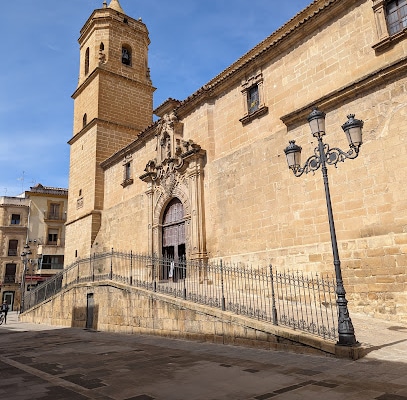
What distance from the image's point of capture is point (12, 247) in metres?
33.9

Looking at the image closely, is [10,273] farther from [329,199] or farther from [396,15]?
[396,15]

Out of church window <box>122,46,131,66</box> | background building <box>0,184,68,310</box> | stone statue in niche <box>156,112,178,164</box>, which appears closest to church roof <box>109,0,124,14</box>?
church window <box>122,46,131,66</box>

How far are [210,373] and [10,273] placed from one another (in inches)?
1340

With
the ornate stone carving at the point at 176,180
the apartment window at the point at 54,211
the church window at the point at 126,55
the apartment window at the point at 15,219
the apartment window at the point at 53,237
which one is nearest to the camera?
the ornate stone carving at the point at 176,180

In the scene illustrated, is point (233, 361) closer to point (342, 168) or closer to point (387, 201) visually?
point (387, 201)

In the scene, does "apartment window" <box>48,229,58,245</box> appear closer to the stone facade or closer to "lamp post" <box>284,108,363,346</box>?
the stone facade

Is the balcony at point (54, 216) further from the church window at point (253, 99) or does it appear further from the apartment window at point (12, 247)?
the church window at point (253, 99)

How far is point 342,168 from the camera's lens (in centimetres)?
869

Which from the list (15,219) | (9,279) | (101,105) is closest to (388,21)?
(101,105)

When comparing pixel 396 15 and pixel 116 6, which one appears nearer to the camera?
pixel 396 15

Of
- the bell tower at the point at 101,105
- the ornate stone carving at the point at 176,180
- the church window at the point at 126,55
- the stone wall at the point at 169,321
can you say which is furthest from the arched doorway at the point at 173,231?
the church window at the point at 126,55

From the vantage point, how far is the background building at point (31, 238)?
32.6 meters

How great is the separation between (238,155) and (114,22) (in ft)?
49.1

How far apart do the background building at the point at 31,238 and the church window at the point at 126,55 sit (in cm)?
1867
